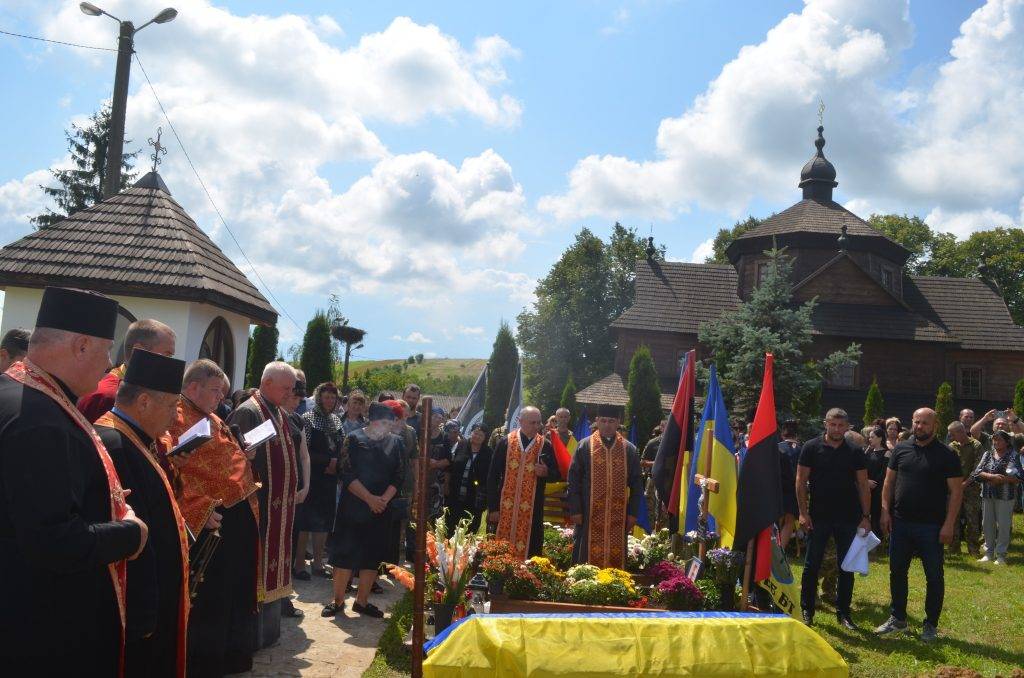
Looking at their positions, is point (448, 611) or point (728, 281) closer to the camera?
point (448, 611)

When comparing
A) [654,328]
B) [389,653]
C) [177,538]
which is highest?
[654,328]

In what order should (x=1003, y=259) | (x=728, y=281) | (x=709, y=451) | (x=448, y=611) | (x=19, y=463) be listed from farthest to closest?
(x=1003, y=259) → (x=728, y=281) → (x=709, y=451) → (x=448, y=611) → (x=19, y=463)

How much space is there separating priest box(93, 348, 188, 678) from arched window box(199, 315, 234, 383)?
908cm

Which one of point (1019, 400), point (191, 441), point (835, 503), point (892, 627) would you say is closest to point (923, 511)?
point (835, 503)

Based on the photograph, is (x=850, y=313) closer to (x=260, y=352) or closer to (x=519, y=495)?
(x=260, y=352)

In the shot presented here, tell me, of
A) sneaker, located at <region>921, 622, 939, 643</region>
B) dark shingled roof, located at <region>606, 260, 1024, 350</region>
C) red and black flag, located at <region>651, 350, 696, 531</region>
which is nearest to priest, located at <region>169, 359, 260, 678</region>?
red and black flag, located at <region>651, 350, 696, 531</region>

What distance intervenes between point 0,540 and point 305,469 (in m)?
4.30

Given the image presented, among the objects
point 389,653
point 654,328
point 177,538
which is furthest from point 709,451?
point 654,328

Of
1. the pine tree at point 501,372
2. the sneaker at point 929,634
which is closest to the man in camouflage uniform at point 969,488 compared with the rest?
the sneaker at point 929,634

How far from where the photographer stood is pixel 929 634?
7.63 m

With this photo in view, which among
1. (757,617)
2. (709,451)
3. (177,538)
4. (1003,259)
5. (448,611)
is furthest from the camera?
(1003,259)

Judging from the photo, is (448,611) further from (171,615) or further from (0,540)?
(0,540)

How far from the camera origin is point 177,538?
11.6ft

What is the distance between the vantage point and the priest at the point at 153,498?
3342 millimetres
